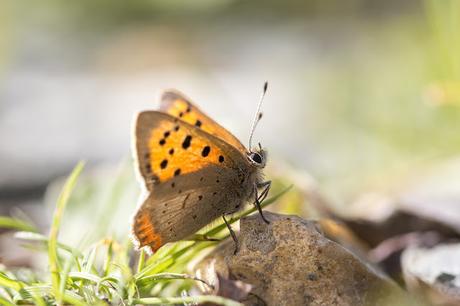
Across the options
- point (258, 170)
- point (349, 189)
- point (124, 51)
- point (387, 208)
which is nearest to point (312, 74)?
point (349, 189)

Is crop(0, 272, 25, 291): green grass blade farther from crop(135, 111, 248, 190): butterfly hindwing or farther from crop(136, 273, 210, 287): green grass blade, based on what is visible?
crop(135, 111, 248, 190): butterfly hindwing

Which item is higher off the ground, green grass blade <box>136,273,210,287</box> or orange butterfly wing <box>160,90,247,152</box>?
orange butterfly wing <box>160,90,247,152</box>

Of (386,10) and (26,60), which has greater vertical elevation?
(386,10)

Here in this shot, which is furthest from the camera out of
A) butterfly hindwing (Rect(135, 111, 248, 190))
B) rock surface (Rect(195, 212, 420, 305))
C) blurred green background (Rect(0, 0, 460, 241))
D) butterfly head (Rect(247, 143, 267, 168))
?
blurred green background (Rect(0, 0, 460, 241))

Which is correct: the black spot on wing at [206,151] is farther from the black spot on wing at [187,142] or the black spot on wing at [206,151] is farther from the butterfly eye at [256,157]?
the butterfly eye at [256,157]

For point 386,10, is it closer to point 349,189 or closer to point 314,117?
point 314,117

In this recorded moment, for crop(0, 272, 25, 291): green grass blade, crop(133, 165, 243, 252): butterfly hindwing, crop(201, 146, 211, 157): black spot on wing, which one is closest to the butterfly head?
crop(133, 165, 243, 252): butterfly hindwing
